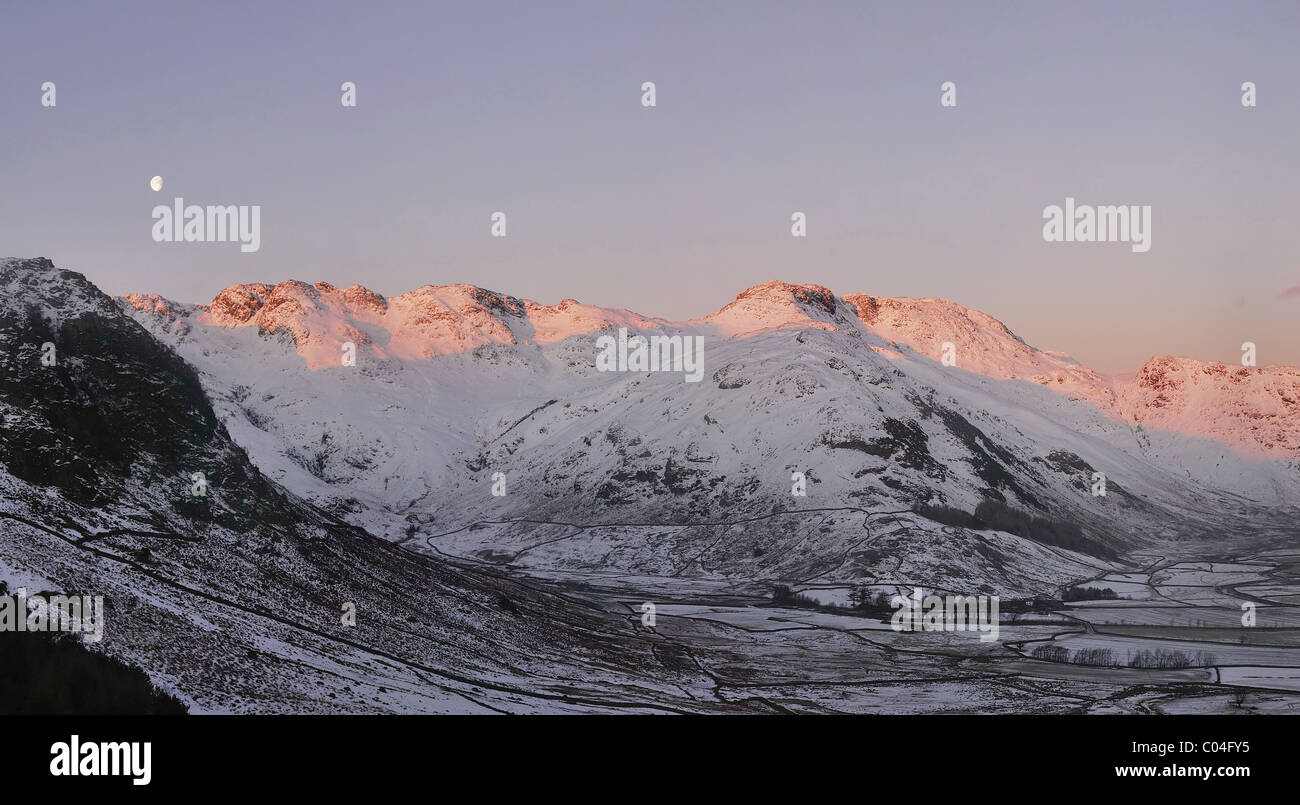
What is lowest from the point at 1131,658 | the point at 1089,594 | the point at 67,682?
the point at 1089,594

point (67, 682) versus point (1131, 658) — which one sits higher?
point (67, 682)

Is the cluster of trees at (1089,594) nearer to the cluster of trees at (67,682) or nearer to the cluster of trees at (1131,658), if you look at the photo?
the cluster of trees at (1131,658)

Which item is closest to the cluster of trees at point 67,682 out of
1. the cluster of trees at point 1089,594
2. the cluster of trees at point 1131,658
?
the cluster of trees at point 1131,658

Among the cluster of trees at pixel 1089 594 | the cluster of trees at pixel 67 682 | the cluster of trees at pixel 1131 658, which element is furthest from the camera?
the cluster of trees at pixel 1089 594

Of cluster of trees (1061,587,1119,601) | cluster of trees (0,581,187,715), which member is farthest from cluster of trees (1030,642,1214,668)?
cluster of trees (0,581,187,715)

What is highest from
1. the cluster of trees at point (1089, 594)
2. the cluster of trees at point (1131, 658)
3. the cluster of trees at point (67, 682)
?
the cluster of trees at point (67, 682)

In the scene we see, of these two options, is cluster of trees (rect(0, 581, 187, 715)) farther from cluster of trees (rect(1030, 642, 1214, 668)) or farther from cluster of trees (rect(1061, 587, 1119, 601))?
cluster of trees (rect(1061, 587, 1119, 601))

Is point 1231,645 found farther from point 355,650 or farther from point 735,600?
point 355,650

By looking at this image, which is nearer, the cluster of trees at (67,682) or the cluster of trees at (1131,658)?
the cluster of trees at (67,682)

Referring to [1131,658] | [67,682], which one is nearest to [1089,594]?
[1131,658]

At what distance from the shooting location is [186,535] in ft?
306

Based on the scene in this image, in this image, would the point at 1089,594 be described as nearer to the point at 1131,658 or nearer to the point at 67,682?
the point at 1131,658

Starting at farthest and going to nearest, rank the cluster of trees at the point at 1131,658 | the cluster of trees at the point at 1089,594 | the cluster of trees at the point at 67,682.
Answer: the cluster of trees at the point at 1089,594 → the cluster of trees at the point at 1131,658 → the cluster of trees at the point at 67,682

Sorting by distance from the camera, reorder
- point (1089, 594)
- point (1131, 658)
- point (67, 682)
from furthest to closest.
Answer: point (1089, 594) → point (1131, 658) → point (67, 682)
